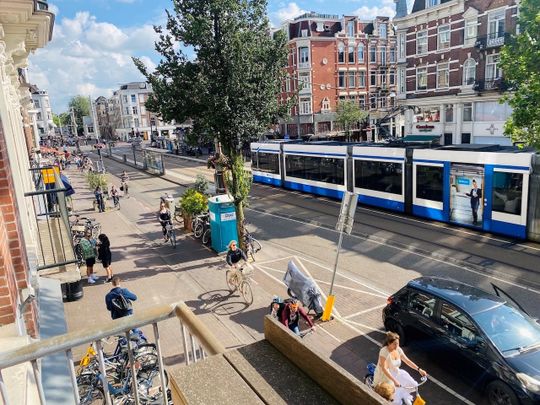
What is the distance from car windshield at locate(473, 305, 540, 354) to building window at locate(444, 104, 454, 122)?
30.9m

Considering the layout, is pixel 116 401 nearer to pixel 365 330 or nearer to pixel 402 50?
pixel 365 330

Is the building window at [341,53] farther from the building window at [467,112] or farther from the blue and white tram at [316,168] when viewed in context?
the blue and white tram at [316,168]

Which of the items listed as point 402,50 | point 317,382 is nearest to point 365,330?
point 317,382

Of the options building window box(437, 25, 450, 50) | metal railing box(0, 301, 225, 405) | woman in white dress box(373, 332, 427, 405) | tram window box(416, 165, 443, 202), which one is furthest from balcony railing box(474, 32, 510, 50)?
metal railing box(0, 301, 225, 405)

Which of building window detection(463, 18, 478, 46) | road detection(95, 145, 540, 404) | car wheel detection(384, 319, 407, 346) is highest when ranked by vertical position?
building window detection(463, 18, 478, 46)

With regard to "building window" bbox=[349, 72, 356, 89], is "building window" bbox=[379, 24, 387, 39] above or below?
above

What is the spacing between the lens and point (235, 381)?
2.05m

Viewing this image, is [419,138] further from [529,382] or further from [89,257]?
[529,382]

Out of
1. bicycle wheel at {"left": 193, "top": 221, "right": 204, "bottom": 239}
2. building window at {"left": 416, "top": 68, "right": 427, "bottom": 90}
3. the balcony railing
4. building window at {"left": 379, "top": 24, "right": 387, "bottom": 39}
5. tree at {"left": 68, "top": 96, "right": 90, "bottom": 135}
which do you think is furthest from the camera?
tree at {"left": 68, "top": 96, "right": 90, "bottom": 135}

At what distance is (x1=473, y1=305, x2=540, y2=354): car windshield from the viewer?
7.01 meters

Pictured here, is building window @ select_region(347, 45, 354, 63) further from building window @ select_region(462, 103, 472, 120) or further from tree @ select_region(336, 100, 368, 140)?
building window @ select_region(462, 103, 472, 120)

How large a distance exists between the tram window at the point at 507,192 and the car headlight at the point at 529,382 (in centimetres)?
994

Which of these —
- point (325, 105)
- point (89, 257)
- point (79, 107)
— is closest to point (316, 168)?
point (89, 257)

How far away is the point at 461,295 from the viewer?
8.01 metres
